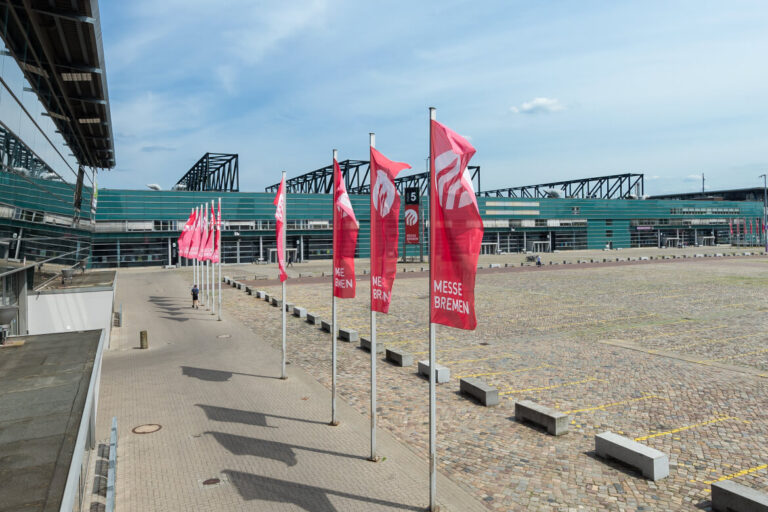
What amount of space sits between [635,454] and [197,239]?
28388mm

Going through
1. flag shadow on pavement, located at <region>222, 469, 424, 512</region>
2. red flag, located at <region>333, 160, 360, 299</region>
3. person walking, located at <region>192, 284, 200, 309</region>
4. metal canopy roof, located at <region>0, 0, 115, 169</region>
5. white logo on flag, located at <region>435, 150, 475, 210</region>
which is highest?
metal canopy roof, located at <region>0, 0, 115, 169</region>

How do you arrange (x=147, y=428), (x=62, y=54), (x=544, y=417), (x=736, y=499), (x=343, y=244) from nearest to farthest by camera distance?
(x=736, y=499) → (x=544, y=417) → (x=147, y=428) → (x=343, y=244) → (x=62, y=54)

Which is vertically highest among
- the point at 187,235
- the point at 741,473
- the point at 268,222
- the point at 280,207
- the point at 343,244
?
the point at 268,222

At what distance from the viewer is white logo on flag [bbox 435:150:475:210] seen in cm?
771

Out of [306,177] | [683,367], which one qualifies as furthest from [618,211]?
[683,367]

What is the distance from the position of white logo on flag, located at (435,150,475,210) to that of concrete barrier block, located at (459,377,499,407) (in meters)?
6.72

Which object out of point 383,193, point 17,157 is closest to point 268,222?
point 17,157

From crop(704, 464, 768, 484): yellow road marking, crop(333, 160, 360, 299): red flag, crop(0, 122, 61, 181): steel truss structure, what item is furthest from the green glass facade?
crop(704, 464, 768, 484): yellow road marking

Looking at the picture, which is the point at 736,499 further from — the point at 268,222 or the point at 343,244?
the point at 268,222

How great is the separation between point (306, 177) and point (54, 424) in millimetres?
107649

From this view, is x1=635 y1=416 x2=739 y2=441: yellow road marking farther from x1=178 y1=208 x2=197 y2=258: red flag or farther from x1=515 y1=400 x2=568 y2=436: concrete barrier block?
x1=178 y1=208 x2=197 y2=258: red flag

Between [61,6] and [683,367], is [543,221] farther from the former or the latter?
[61,6]

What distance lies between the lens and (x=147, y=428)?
11633mm

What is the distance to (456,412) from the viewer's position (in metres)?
12.3
